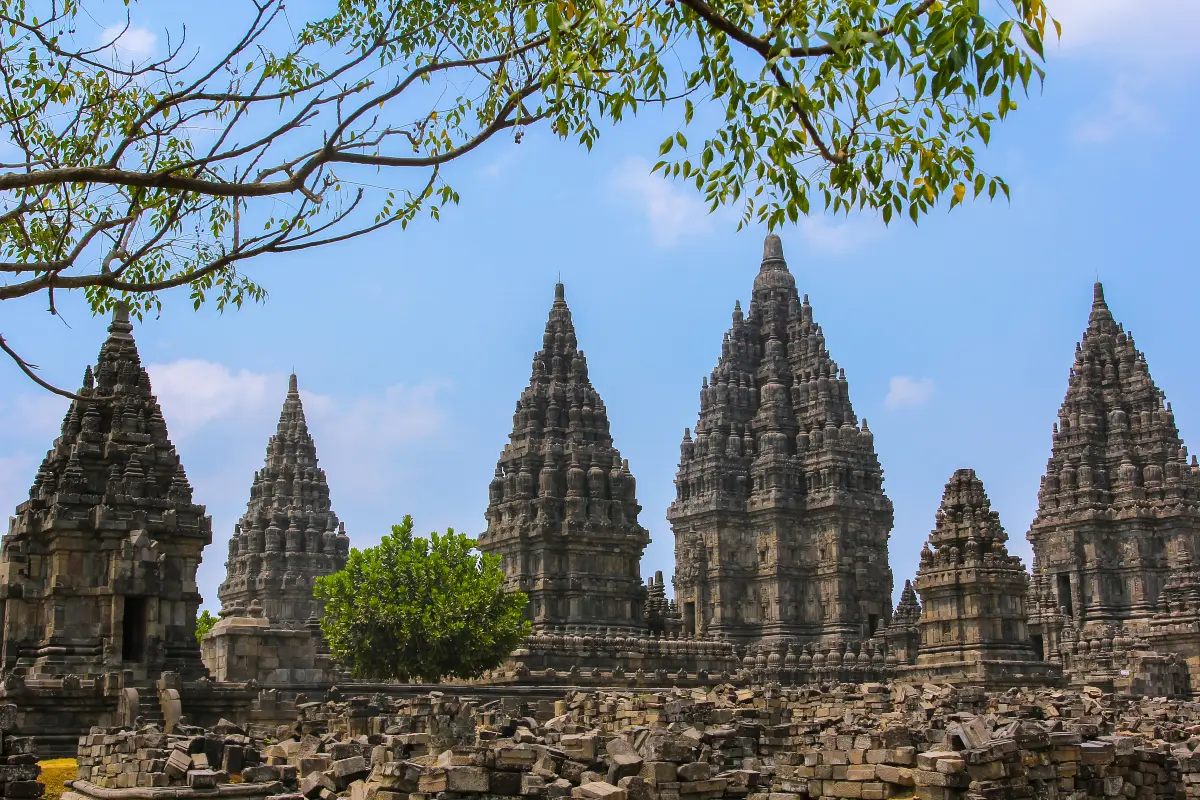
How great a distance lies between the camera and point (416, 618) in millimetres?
40562

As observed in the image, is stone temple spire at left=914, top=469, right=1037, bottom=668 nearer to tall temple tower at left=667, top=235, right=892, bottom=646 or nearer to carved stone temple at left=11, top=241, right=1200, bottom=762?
carved stone temple at left=11, top=241, right=1200, bottom=762

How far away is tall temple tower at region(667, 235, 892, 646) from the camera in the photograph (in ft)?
199

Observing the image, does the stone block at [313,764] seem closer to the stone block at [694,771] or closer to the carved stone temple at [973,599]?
the stone block at [694,771]

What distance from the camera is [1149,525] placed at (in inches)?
2285

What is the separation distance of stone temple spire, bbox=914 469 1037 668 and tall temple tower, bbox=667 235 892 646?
1819 cm

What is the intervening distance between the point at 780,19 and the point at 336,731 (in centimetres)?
1567

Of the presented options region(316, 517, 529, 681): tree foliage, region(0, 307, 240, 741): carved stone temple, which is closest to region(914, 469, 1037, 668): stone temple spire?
region(316, 517, 529, 681): tree foliage

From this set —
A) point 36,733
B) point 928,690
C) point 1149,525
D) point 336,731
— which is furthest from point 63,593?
point 1149,525

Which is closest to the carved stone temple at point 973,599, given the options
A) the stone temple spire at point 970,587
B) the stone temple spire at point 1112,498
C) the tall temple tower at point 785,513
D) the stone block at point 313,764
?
the stone temple spire at point 970,587

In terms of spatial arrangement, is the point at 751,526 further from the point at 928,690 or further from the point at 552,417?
the point at 928,690

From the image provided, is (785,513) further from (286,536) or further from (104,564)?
(104,564)

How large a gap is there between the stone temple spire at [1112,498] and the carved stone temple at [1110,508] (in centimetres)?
4

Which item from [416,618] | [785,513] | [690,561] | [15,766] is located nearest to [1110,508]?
[785,513]

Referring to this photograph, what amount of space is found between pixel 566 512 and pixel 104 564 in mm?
24725
